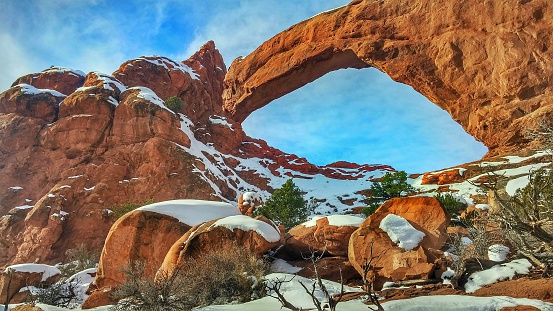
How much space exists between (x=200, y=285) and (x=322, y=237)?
5467 millimetres

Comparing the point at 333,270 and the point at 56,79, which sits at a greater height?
the point at 56,79

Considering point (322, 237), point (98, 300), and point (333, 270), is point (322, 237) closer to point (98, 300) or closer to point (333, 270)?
point (333, 270)

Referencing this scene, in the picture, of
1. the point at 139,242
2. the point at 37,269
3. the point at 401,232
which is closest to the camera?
the point at 401,232

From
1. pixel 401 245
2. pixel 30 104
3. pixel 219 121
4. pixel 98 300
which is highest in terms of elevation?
pixel 30 104

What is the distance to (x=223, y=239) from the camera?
11430 millimetres

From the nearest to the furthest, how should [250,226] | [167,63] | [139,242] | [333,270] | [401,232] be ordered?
[401,232] < [333,270] < [250,226] < [139,242] < [167,63]

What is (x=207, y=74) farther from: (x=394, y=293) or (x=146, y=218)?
(x=394, y=293)

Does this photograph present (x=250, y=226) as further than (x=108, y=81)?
No

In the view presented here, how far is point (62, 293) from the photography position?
14.3 metres

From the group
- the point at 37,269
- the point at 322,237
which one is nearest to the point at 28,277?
the point at 37,269

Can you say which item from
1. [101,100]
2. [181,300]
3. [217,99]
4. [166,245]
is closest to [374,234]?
[181,300]

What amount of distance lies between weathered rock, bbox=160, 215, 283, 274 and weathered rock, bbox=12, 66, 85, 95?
45795 mm

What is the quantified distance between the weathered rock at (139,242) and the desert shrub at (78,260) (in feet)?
41.0

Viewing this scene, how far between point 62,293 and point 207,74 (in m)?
48.5
